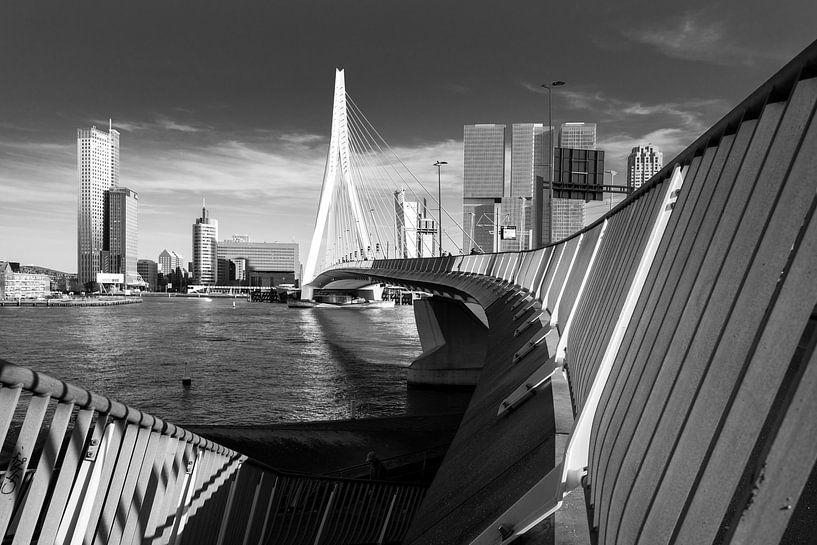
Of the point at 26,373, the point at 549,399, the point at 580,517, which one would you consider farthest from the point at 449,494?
the point at 26,373

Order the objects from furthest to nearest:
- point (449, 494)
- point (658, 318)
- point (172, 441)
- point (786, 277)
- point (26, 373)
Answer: point (449, 494)
point (172, 441)
point (658, 318)
point (26, 373)
point (786, 277)

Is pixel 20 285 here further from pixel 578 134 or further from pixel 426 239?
pixel 578 134

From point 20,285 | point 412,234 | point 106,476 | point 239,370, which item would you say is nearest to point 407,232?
point 412,234

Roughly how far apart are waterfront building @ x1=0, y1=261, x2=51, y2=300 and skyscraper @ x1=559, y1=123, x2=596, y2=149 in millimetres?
143103

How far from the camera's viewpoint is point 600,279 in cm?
472

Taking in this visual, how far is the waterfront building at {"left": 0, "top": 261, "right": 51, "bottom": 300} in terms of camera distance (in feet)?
534

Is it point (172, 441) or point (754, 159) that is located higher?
point (754, 159)

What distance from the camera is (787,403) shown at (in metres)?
1.03

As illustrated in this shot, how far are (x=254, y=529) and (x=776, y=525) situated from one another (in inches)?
234

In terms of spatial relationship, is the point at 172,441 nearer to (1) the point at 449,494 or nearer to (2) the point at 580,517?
(1) the point at 449,494

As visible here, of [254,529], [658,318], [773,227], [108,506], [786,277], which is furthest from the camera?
[254,529]

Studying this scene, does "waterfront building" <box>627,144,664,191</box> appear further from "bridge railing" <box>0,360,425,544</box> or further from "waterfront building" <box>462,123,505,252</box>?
"bridge railing" <box>0,360,425,544</box>

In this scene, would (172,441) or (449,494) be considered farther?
(449,494)

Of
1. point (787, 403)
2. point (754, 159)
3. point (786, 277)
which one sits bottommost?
point (787, 403)
